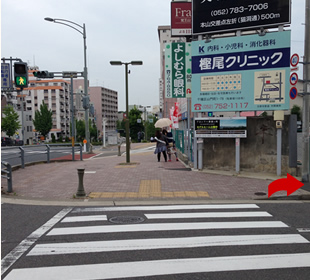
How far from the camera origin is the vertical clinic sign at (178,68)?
15055 mm

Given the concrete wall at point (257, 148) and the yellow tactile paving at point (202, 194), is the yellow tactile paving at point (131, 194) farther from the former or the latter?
the concrete wall at point (257, 148)

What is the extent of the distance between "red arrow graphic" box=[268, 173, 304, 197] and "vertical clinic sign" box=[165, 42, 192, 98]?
6047 mm

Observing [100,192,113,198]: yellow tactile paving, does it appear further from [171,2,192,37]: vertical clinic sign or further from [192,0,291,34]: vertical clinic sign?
[171,2,192,37]: vertical clinic sign

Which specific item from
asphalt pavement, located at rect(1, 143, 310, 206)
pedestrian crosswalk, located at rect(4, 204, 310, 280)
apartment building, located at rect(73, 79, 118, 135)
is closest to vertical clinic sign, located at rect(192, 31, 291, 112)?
asphalt pavement, located at rect(1, 143, 310, 206)

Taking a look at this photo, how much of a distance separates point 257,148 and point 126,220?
7458 mm

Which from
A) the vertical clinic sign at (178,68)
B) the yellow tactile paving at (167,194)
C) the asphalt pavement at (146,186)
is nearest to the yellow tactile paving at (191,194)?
the asphalt pavement at (146,186)

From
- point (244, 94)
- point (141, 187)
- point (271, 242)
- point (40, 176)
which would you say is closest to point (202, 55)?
point (244, 94)

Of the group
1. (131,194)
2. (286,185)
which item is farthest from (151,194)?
(286,185)

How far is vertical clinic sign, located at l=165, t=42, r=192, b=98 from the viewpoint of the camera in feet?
49.4

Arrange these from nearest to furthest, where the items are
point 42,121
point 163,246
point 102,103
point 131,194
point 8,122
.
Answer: point 163,246, point 131,194, point 8,122, point 42,121, point 102,103

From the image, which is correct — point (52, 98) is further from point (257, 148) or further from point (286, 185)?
point (286, 185)

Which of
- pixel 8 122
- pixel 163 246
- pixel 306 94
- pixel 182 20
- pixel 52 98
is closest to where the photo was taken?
pixel 163 246

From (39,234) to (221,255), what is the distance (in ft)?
11.0

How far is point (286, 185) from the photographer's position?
34.0ft
